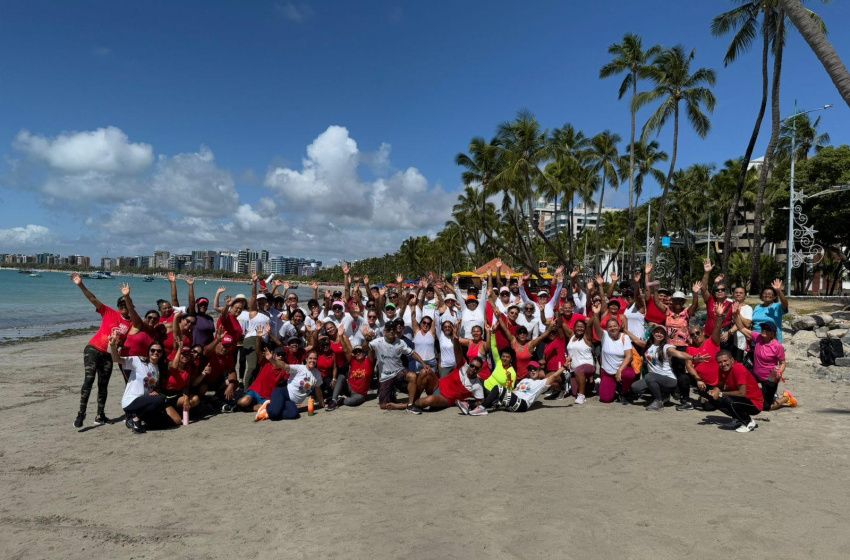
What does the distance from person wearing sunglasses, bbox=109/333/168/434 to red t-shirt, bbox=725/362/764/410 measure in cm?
788

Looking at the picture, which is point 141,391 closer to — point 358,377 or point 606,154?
point 358,377

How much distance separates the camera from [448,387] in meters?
8.07

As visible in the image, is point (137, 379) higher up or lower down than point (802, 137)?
lower down

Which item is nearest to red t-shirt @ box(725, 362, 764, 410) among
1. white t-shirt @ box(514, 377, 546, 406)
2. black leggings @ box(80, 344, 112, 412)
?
white t-shirt @ box(514, 377, 546, 406)

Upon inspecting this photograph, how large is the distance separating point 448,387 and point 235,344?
11.6 ft

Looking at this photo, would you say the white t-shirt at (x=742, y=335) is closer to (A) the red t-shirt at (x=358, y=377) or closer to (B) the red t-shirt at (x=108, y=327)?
(A) the red t-shirt at (x=358, y=377)

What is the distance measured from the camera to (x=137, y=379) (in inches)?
270

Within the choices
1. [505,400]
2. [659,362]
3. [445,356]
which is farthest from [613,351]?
[445,356]

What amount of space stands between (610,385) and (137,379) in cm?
717

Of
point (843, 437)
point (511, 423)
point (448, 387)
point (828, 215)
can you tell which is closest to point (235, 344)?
point (448, 387)

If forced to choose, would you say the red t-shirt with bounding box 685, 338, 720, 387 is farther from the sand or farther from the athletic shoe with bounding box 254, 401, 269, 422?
the athletic shoe with bounding box 254, 401, 269, 422

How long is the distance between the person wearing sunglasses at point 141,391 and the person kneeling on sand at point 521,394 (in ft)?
14.8

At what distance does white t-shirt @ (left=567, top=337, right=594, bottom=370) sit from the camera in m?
8.46

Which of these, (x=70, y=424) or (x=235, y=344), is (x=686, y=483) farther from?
(x=70, y=424)
